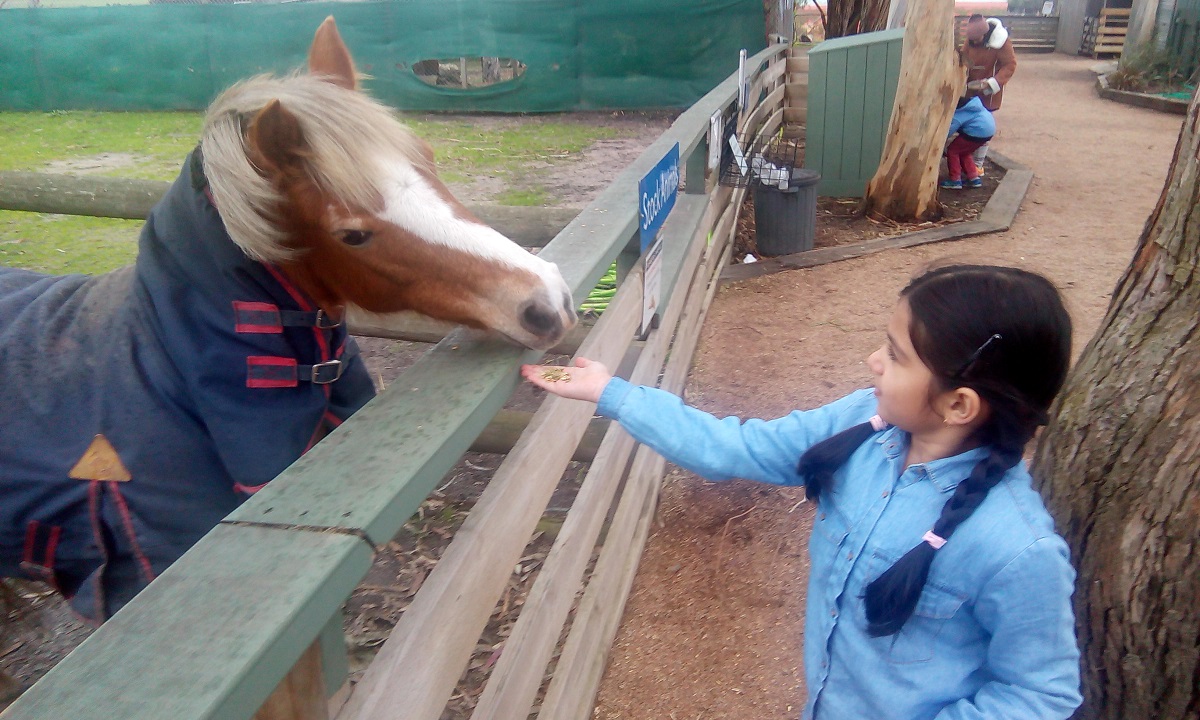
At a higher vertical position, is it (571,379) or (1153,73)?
(571,379)

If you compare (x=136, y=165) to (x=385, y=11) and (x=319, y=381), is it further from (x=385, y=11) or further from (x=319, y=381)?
(x=319, y=381)

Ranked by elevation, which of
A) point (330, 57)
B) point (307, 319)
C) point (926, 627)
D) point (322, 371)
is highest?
point (330, 57)

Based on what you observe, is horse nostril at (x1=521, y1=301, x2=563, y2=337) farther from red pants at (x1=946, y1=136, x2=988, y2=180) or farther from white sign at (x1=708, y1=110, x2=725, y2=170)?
red pants at (x1=946, y1=136, x2=988, y2=180)

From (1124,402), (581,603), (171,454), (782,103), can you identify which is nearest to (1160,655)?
(1124,402)

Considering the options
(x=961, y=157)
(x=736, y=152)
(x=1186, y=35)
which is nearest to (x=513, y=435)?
(x=736, y=152)

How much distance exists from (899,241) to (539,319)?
5.51 metres

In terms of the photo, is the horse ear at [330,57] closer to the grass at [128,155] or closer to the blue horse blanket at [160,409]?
the blue horse blanket at [160,409]

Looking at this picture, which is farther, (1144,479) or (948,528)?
(1144,479)

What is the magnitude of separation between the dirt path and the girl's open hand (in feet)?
4.19

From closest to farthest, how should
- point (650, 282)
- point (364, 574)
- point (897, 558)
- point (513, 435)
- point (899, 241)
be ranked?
point (364, 574)
point (897, 558)
point (650, 282)
point (513, 435)
point (899, 241)

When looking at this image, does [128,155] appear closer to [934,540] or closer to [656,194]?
[656,194]

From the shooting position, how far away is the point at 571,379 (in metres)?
1.65

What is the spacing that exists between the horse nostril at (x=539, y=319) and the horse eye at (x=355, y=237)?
0.39m

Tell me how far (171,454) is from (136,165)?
10.1m
